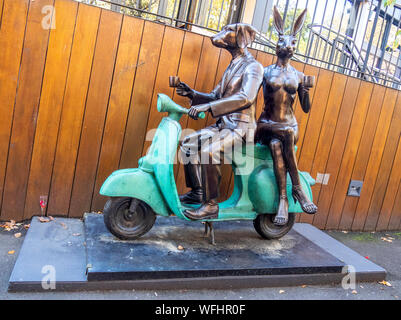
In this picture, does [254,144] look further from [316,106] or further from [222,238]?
[316,106]

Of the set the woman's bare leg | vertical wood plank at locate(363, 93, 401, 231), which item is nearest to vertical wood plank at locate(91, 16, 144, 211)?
the woman's bare leg

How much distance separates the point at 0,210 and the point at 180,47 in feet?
7.34

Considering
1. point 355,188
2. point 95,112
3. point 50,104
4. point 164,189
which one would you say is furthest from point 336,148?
point 50,104

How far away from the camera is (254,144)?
3.08m

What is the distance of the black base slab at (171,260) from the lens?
2.28 metres

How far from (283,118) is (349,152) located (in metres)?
1.73

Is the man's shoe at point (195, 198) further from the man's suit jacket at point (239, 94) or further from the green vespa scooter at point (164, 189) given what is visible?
→ the man's suit jacket at point (239, 94)

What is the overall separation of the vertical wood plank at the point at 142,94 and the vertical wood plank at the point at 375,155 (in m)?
2.90

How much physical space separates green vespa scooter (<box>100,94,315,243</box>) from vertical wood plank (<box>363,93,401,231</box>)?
2085 mm

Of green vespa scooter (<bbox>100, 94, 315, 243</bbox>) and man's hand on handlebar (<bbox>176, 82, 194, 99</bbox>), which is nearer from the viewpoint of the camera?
green vespa scooter (<bbox>100, 94, 315, 243</bbox>)

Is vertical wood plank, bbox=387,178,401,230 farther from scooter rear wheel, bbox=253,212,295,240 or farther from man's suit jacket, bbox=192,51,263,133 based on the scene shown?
man's suit jacket, bbox=192,51,263,133

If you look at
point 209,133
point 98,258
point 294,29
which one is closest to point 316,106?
point 294,29

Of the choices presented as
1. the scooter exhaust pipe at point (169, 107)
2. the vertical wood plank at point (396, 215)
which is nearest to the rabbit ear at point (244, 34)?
the scooter exhaust pipe at point (169, 107)

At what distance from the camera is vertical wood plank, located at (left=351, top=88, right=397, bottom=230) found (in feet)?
14.7
